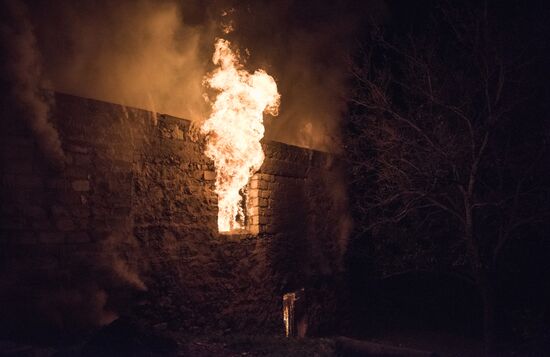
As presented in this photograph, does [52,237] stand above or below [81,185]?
below

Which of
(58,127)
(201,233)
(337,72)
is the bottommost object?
(201,233)

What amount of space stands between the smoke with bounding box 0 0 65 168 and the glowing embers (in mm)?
5788

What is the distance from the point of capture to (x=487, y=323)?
9500mm

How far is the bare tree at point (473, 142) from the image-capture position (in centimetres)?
953

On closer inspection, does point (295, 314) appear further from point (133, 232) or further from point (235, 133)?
point (133, 232)

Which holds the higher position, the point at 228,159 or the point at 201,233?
the point at 228,159

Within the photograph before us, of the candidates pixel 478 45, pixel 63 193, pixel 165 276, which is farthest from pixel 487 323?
pixel 63 193

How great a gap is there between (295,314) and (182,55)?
21.7 feet

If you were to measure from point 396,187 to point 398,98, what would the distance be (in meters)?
4.32

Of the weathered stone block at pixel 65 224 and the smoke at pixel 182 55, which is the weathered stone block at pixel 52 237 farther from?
the smoke at pixel 182 55

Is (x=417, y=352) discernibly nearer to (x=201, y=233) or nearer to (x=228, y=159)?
(x=201, y=233)

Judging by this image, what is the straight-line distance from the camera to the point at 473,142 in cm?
954

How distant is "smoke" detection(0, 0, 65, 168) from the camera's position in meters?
5.73

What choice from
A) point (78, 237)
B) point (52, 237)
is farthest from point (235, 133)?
point (52, 237)
